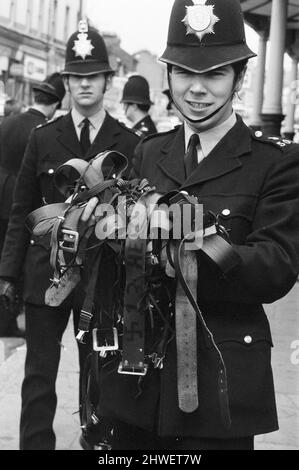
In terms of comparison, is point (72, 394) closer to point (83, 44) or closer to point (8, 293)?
point (8, 293)

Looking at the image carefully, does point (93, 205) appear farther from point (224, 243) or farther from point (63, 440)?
point (63, 440)

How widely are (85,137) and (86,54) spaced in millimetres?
487

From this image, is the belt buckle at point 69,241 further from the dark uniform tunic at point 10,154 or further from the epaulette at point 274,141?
the dark uniform tunic at point 10,154

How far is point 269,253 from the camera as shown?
8.29 feet

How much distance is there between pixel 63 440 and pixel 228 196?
2.45 metres

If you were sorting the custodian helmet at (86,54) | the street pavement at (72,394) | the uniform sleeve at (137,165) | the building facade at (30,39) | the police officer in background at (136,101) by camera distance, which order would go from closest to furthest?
the uniform sleeve at (137,165) → the custodian helmet at (86,54) → the street pavement at (72,394) → the police officer in background at (136,101) → the building facade at (30,39)

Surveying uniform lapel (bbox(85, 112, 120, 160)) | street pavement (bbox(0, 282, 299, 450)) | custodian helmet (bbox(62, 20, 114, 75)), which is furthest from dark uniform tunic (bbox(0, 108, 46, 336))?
uniform lapel (bbox(85, 112, 120, 160))

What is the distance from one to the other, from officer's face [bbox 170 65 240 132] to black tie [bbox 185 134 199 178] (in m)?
0.08

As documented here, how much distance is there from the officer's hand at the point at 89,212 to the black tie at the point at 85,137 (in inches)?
69.7

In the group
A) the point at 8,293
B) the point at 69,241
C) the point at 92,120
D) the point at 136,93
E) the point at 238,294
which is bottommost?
the point at 8,293

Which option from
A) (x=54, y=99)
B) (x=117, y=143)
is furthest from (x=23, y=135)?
(x=117, y=143)

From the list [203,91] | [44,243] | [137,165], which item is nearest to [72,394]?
[44,243]

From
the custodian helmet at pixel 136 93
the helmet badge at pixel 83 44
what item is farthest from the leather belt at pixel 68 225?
the custodian helmet at pixel 136 93

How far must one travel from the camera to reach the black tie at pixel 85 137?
4.39 metres
